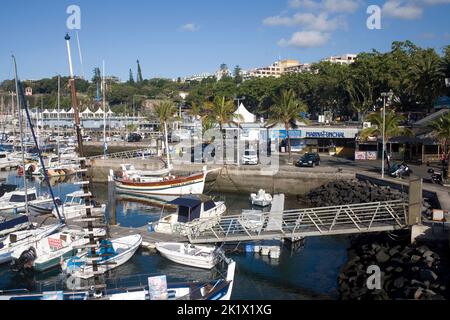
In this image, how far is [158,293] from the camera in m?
18.5

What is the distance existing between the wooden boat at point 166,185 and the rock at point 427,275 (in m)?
29.0

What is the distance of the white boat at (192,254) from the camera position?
2483 cm

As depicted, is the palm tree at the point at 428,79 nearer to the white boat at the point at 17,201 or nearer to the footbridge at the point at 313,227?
the footbridge at the point at 313,227

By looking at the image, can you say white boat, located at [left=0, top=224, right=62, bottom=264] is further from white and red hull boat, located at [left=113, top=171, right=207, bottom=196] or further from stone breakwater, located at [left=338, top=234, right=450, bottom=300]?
stone breakwater, located at [left=338, top=234, right=450, bottom=300]

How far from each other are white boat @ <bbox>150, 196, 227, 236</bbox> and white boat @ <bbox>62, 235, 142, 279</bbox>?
2.94 m

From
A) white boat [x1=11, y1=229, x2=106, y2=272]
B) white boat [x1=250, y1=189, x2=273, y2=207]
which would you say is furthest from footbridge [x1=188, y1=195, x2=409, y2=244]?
white boat [x1=250, y1=189, x2=273, y2=207]

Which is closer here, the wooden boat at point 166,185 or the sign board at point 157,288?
the sign board at point 157,288

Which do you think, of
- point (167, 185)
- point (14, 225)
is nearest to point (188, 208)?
point (14, 225)

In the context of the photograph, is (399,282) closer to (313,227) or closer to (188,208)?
(313,227)

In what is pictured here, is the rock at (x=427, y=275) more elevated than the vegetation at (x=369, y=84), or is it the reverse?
the vegetation at (x=369, y=84)

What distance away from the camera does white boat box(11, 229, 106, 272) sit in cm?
2538

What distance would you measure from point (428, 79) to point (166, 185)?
3516cm

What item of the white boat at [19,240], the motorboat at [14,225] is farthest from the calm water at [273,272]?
the motorboat at [14,225]
